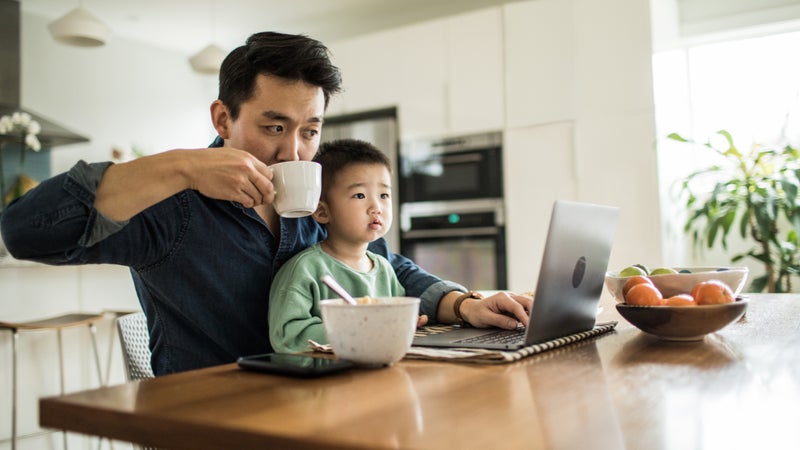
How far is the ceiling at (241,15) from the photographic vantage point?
15.6ft

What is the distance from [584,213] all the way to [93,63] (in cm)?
526

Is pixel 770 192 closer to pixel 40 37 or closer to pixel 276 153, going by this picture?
pixel 276 153

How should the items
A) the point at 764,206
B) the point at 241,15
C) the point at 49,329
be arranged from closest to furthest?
the point at 49,329
the point at 764,206
the point at 241,15

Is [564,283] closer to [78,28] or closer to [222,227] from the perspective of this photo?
[222,227]

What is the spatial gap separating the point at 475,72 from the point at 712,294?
3.29 m

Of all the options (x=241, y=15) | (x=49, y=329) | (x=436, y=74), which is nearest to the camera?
(x=49, y=329)

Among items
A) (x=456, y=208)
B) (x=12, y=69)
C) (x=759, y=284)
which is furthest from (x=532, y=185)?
(x=12, y=69)

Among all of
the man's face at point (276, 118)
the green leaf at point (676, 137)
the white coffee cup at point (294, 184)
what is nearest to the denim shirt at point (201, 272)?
the man's face at point (276, 118)

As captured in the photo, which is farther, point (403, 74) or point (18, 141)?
point (18, 141)

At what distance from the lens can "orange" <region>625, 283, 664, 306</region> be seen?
3.16 feet

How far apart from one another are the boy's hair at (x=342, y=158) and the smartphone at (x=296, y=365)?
643mm

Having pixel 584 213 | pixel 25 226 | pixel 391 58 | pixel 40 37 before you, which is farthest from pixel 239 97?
pixel 40 37

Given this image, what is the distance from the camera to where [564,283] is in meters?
0.90

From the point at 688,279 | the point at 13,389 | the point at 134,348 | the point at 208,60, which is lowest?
the point at 13,389
